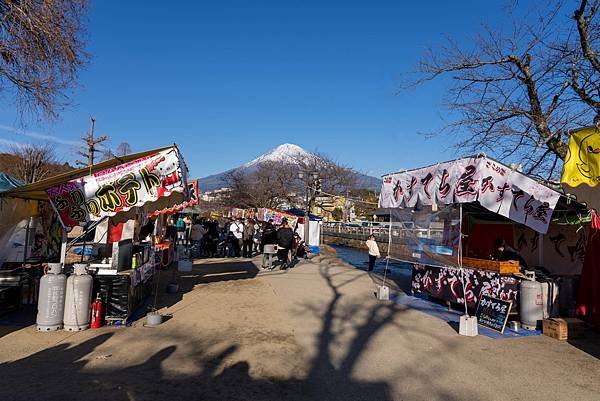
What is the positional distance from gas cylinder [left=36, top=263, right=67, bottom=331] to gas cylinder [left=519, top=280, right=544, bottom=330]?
28.4 feet

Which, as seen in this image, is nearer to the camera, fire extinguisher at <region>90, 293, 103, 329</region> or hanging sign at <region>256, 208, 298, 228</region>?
fire extinguisher at <region>90, 293, 103, 329</region>

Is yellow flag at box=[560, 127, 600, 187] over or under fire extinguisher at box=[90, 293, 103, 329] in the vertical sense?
over

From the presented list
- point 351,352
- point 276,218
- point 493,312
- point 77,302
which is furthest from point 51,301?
point 276,218

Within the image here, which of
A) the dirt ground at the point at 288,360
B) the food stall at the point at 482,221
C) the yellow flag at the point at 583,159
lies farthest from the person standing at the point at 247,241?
the yellow flag at the point at 583,159

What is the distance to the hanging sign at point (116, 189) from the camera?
281 inches

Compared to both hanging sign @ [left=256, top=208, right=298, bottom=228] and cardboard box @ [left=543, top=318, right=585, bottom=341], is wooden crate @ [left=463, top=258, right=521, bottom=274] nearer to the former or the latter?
cardboard box @ [left=543, top=318, right=585, bottom=341]

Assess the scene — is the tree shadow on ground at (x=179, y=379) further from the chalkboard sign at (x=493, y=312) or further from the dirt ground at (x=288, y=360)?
the chalkboard sign at (x=493, y=312)

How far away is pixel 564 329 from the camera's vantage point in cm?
761

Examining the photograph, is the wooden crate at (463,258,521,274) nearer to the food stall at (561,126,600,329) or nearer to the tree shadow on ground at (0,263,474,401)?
the food stall at (561,126,600,329)

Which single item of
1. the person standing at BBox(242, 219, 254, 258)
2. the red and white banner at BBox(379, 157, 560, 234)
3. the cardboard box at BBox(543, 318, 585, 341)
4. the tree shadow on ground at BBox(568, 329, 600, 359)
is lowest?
the tree shadow on ground at BBox(568, 329, 600, 359)

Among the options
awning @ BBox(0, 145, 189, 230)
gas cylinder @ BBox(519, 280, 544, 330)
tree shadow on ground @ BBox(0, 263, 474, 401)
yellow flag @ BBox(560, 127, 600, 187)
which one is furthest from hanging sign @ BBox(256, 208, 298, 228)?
yellow flag @ BBox(560, 127, 600, 187)

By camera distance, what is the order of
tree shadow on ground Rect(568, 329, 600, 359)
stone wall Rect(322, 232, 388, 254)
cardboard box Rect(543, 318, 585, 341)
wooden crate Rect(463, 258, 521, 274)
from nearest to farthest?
1. tree shadow on ground Rect(568, 329, 600, 359)
2. cardboard box Rect(543, 318, 585, 341)
3. wooden crate Rect(463, 258, 521, 274)
4. stone wall Rect(322, 232, 388, 254)

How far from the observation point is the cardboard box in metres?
7.61

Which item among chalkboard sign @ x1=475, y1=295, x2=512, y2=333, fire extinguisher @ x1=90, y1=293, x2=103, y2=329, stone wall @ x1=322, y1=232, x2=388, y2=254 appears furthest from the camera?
stone wall @ x1=322, y1=232, x2=388, y2=254
